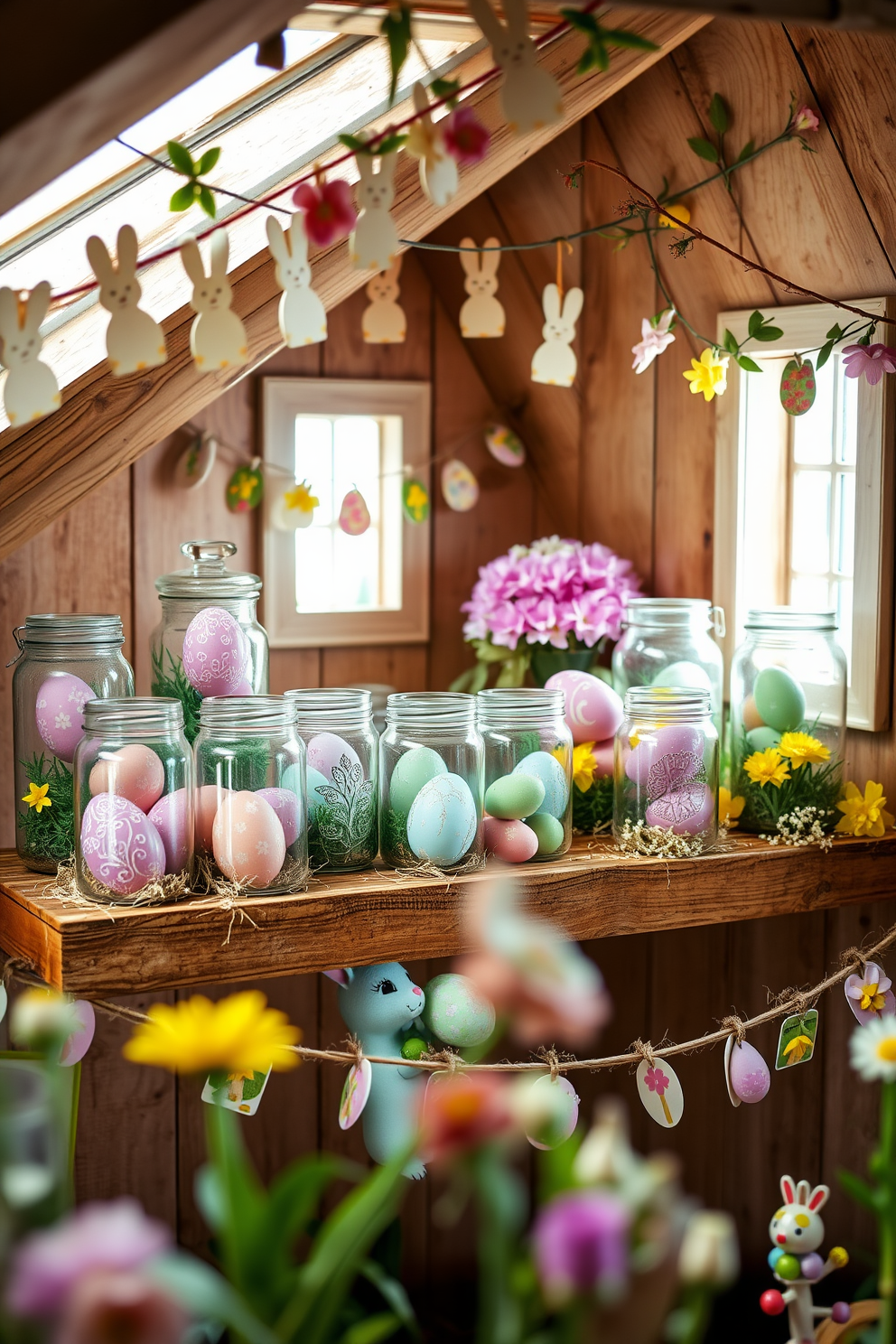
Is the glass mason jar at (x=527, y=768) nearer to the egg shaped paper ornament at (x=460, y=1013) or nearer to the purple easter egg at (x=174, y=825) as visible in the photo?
the egg shaped paper ornament at (x=460, y=1013)

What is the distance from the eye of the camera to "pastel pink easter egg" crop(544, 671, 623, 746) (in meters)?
1.77

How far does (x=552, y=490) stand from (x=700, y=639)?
57 cm

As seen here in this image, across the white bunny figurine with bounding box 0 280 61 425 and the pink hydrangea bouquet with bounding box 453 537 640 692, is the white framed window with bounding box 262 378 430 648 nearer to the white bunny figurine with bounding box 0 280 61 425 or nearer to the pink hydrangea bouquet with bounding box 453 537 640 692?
the pink hydrangea bouquet with bounding box 453 537 640 692

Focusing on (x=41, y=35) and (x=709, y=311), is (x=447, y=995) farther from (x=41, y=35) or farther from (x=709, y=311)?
(x=41, y=35)

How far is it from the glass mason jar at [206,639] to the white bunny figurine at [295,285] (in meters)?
0.46

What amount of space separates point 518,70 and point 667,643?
945 mm

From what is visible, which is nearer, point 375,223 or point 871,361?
point 375,223

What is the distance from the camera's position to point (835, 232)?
1674 mm

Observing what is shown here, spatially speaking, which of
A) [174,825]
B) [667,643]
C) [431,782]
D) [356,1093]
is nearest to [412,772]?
[431,782]

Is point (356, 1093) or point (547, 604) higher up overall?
point (547, 604)

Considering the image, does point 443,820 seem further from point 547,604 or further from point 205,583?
point 547,604

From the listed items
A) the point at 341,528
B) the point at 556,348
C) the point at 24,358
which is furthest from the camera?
the point at 341,528

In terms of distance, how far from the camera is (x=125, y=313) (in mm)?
1144

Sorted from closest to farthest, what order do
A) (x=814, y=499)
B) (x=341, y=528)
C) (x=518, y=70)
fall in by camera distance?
(x=518, y=70), (x=814, y=499), (x=341, y=528)
